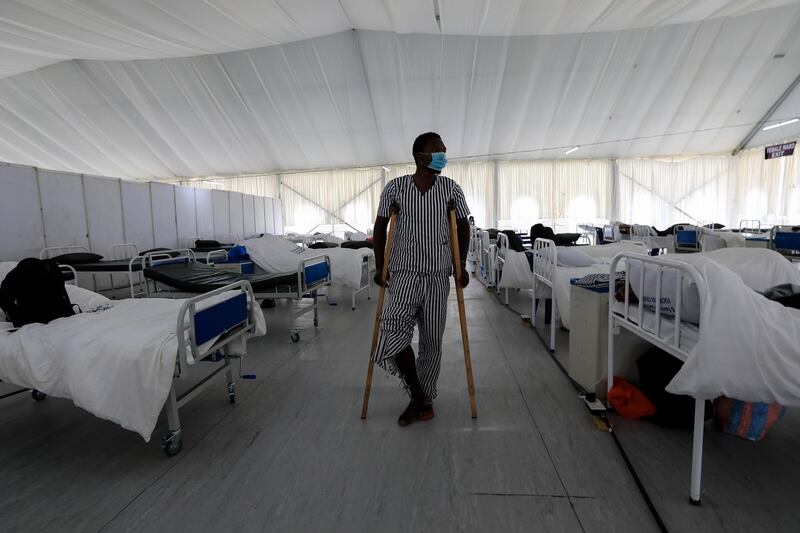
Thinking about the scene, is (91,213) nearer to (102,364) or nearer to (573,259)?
(102,364)

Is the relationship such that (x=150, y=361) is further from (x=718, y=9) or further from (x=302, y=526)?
(x=718, y=9)

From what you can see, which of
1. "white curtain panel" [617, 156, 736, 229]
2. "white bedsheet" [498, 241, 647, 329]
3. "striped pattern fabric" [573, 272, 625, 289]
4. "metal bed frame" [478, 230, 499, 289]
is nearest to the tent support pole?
"white curtain panel" [617, 156, 736, 229]

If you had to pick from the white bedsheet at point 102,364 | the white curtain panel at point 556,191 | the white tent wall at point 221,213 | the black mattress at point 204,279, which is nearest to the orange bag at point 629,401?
the white bedsheet at point 102,364

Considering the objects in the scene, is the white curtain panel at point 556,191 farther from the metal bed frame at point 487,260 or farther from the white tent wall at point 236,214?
the white tent wall at point 236,214

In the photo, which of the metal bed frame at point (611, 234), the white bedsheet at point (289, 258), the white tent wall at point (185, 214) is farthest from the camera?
the metal bed frame at point (611, 234)

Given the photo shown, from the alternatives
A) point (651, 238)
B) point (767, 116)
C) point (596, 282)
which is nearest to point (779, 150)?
point (767, 116)

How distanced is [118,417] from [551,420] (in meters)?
2.66

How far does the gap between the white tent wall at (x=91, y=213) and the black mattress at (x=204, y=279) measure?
372 centimetres

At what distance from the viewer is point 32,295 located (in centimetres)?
259

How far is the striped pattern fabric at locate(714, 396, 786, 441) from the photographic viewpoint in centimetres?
210

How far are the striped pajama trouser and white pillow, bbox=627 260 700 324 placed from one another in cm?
120

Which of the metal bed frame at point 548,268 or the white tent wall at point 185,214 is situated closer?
the metal bed frame at point 548,268

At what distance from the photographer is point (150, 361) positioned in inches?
83.2

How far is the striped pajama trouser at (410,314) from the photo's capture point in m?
2.36
